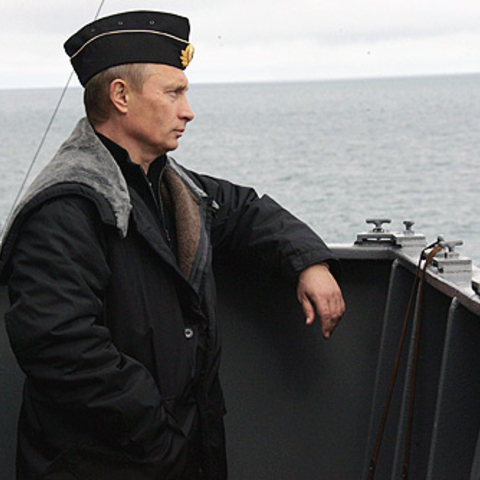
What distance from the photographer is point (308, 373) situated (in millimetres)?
2611

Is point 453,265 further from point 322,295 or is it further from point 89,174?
point 89,174

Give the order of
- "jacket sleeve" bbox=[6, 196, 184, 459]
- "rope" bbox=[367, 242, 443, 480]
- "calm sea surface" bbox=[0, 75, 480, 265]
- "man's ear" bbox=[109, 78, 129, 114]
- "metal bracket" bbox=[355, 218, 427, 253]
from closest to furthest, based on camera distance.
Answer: "jacket sleeve" bbox=[6, 196, 184, 459]
"man's ear" bbox=[109, 78, 129, 114]
"rope" bbox=[367, 242, 443, 480]
"metal bracket" bbox=[355, 218, 427, 253]
"calm sea surface" bbox=[0, 75, 480, 265]

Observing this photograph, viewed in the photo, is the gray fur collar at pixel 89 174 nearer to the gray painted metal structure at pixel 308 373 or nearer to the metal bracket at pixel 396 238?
the gray painted metal structure at pixel 308 373

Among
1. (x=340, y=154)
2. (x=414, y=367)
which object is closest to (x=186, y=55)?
(x=414, y=367)

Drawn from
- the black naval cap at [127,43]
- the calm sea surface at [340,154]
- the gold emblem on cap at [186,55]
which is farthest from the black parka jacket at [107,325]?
the calm sea surface at [340,154]

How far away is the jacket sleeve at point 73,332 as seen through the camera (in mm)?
1793

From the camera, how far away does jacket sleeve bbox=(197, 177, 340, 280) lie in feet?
7.47

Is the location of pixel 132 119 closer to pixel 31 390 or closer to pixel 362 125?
pixel 31 390

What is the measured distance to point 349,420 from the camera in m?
2.62

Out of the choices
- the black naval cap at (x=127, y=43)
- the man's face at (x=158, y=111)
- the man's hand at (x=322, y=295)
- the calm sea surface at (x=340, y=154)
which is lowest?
the man's hand at (x=322, y=295)

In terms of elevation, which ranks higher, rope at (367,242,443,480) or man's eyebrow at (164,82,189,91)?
man's eyebrow at (164,82,189,91)

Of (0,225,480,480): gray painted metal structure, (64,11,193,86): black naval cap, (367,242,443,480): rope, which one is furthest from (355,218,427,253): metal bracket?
(64,11,193,86): black naval cap

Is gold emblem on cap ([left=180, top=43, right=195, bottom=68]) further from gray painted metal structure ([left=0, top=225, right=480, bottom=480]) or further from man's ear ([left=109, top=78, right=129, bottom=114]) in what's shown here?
gray painted metal structure ([left=0, top=225, right=480, bottom=480])

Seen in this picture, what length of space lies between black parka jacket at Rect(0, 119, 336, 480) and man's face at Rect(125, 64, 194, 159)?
9cm
